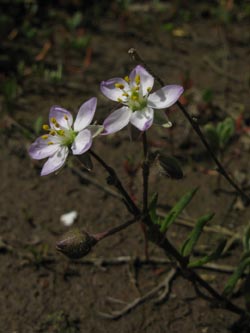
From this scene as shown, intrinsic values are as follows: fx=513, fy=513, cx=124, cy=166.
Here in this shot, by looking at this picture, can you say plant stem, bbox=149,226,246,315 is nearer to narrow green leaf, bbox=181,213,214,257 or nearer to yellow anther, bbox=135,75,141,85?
narrow green leaf, bbox=181,213,214,257

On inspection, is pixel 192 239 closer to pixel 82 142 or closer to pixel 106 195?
pixel 82 142

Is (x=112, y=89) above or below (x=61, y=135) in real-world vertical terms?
above

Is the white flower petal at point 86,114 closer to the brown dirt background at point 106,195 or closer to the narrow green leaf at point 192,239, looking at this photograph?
the narrow green leaf at point 192,239

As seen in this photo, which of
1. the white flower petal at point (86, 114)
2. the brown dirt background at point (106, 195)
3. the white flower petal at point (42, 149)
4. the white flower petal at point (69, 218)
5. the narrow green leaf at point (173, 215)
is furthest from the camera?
the white flower petal at point (69, 218)

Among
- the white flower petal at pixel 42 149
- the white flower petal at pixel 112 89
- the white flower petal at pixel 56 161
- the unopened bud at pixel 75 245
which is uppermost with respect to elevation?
the white flower petal at pixel 112 89

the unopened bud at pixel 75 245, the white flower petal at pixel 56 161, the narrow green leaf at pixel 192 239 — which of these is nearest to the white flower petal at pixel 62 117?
the white flower petal at pixel 56 161

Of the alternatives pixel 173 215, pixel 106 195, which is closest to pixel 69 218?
pixel 106 195

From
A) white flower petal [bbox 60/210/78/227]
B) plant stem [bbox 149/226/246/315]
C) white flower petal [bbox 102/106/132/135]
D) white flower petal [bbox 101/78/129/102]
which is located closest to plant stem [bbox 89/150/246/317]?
plant stem [bbox 149/226/246/315]
